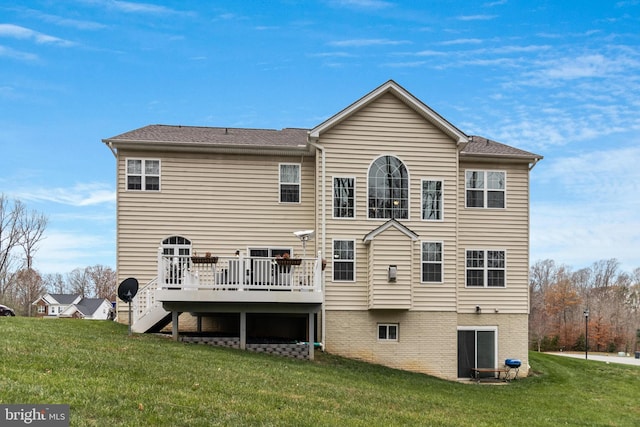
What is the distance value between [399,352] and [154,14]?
39.6 ft

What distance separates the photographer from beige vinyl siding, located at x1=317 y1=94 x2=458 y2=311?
18.9 meters

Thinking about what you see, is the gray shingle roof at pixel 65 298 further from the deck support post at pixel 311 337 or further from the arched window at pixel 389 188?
the deck support post at pixel 311 337

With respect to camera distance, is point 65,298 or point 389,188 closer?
point 389,188

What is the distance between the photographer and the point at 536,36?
19906 mm

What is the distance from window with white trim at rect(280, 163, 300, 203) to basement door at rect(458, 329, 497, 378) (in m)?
6.93

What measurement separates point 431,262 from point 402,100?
5056 mm

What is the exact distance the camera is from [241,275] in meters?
16.3

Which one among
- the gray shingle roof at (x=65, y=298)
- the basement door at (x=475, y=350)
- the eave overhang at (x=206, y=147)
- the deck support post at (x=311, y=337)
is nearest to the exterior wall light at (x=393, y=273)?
the deck support post at (x=311, y=337)

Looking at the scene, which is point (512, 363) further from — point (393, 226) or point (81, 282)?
point (81, 282)

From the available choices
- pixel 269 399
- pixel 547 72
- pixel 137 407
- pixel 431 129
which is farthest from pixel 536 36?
pixel 137 407

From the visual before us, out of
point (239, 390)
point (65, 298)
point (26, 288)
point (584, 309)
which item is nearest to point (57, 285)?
point (65, 298)

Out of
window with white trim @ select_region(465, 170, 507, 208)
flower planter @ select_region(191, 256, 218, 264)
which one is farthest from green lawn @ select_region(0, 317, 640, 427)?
window with white trim @ select_region(465, 170, 507, 208)

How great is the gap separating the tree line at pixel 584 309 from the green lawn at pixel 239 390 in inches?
1386

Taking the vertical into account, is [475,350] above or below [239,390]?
below
